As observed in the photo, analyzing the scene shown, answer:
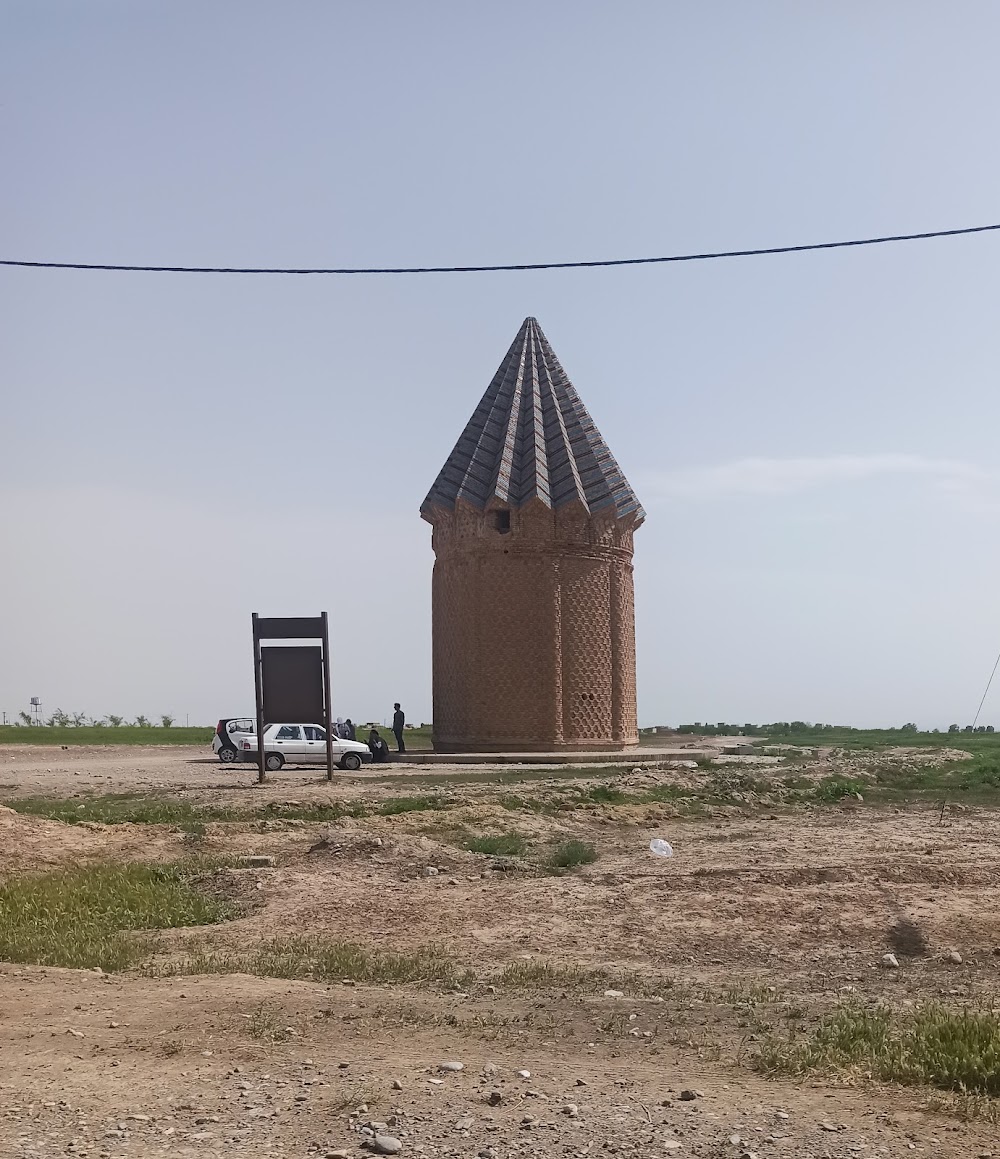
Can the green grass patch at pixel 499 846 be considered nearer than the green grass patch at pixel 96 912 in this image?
No

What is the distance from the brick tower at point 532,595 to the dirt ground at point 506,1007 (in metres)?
14.0

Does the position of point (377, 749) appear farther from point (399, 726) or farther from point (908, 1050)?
point (908, 1050)

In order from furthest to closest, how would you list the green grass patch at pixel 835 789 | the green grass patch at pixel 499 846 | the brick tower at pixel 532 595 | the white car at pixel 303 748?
the brick tower at pixel 532 595 → the white car at pixel 303 748 → the green grass patch at pixel 835 789 → the green grass patch at pixel 499 846

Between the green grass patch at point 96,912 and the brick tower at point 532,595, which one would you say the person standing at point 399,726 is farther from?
the green grass patch at point 96,912

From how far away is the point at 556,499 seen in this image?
1093 inches

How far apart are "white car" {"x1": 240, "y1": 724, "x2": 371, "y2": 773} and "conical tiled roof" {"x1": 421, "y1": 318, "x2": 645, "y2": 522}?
21.4 feet

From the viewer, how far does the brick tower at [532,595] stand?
26844mm

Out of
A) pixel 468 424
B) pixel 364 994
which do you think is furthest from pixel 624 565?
pixel 364 994

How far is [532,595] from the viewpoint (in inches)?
1065

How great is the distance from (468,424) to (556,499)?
3697 mm

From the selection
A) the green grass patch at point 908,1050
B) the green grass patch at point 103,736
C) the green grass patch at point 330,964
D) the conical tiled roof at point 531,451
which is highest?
the conical tiled roof at point 531,451

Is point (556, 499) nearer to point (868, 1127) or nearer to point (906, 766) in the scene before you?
point (906, 766)

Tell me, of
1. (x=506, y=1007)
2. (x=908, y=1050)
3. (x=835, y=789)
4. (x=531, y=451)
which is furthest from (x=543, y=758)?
(x=908, y=1050)

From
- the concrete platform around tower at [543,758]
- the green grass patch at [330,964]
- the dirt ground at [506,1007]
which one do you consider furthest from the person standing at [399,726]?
the green grass patch at [330,964]
